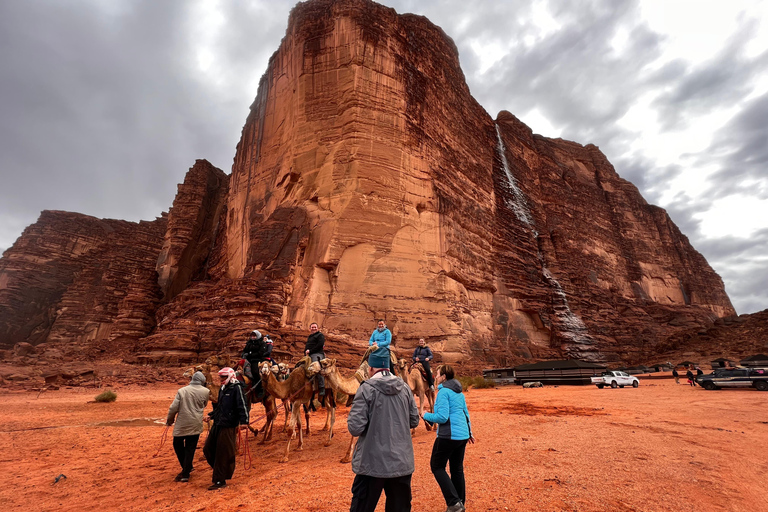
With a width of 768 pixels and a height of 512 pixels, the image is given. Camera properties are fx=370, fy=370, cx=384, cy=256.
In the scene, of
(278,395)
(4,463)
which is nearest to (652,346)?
(278,395)

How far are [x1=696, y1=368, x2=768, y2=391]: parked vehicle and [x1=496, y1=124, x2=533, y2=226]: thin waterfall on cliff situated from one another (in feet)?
86.5

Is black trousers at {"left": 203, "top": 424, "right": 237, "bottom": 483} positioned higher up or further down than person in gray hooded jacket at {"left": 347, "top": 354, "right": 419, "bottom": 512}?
further down

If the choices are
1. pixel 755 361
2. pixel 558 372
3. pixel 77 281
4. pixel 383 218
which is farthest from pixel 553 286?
pixel 77 281

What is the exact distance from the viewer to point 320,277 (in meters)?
22.6

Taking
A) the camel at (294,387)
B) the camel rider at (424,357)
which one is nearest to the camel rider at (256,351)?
the camel at (294,387)

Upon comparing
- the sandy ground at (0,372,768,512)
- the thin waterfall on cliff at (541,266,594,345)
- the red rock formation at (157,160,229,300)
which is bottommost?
the sandy ground at (0,372,768,512)

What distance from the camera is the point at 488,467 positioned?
5.59 meters

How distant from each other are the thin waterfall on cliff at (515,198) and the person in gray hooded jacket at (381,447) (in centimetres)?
4109

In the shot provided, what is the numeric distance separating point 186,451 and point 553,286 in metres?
40.4

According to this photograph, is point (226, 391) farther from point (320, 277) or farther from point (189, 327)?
point (189, 327)

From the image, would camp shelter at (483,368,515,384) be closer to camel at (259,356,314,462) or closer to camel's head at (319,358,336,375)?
camel's head at (319,358,336,375)

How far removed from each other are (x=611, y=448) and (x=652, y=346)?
4514 cm

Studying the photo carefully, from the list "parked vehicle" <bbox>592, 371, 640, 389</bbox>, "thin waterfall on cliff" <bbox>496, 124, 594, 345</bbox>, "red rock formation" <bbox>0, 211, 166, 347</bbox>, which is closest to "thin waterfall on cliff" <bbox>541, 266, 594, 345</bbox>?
"thin waterfall on cliff" <bbox>496, 124, 594, 345</bbox>

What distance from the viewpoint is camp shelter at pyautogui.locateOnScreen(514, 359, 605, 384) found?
25266 mm
